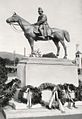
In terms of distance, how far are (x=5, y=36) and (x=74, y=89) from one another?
2877mm

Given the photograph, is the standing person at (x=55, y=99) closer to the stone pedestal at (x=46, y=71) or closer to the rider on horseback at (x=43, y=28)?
the stone pedestal at (x=46, y=71)

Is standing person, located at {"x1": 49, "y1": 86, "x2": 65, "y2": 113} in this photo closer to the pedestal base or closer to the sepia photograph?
the sepia photograph

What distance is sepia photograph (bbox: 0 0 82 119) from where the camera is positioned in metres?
3.81

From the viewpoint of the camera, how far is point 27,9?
6.49 m

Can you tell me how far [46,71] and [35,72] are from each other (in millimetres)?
266

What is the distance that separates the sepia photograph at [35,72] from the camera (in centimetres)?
381

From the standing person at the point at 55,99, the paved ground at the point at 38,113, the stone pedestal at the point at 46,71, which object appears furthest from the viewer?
the stone pedestal at the point at 46,71

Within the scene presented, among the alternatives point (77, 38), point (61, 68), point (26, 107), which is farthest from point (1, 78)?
point (77, 38)

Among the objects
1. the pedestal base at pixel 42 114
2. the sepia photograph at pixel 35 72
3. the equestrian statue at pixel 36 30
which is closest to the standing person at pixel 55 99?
the sepia photograph at pixel 35 72

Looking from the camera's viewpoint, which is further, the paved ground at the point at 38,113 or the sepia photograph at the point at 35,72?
the sepia photograph at the point at 35,72

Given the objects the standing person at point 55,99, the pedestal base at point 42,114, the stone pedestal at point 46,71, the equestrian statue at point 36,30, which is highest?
the equestrian statue at point 36,30

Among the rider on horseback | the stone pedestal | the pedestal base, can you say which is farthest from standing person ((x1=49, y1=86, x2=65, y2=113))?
the rider on horseback

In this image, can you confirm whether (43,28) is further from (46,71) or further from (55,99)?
(55,99)

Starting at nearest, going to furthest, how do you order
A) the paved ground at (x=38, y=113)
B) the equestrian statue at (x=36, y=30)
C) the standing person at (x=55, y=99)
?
1. the paved ground at (x=38, y=113)
2. the standing person at (x=55, y=99)
3. the equestrian statue at (x=36, y=30)
